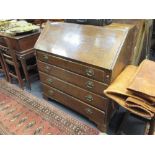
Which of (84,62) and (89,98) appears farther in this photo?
(89,98)

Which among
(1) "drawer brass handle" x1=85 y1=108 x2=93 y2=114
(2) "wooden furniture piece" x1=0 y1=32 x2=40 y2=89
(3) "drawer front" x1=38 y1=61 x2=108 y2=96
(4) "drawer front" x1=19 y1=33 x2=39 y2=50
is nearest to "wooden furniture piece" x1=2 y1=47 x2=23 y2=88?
(2) "wooden furniture piece" x1=0 y1=32 x2=40 y2=89

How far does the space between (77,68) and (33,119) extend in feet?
2.87

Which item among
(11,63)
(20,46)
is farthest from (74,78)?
(11,63)

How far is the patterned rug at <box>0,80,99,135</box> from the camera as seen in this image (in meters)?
1.91

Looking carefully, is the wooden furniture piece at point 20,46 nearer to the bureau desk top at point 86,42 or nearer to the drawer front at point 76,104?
the bureau desk top at point 86,42

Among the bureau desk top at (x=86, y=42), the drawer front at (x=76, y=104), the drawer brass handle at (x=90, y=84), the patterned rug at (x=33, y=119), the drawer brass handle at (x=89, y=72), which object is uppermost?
the bureau desk top at (x=86, y=42)

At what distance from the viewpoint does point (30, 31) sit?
2398 millimetres

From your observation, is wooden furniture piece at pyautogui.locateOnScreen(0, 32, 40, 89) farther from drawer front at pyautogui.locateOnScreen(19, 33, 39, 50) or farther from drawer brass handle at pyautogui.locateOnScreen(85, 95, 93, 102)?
drawer brass handle at pyautogui.locateOnScreen(85, 95, 93, 102)

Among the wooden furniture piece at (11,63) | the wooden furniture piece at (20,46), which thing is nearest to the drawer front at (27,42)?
the wooden furniture piece at (20,46)

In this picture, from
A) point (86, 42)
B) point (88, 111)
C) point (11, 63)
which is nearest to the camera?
point (86, 42)

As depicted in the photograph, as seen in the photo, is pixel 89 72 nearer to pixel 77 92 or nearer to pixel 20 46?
pixel 77 92

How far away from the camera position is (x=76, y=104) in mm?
1982

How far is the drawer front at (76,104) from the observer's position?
5.93 ft

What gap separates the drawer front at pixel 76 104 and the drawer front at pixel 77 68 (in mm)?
371
